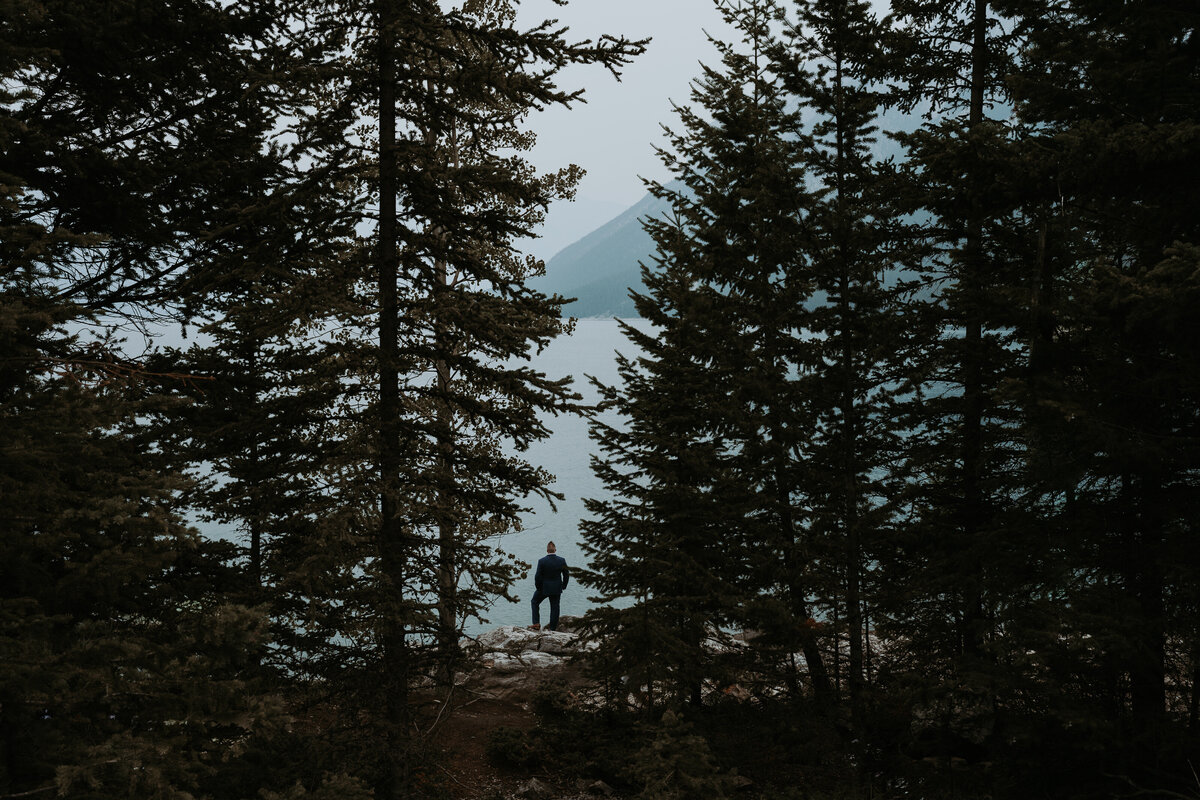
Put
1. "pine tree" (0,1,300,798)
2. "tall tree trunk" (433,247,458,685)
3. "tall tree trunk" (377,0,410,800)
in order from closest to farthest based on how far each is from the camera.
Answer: "pine tree" (0,1,300,798) → "tall tree trunk" (377,0,410,800) → "tall tree trunk" (433,247,458,685)

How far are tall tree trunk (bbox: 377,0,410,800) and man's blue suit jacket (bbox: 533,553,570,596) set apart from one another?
9.07 m

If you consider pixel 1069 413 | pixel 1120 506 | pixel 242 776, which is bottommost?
pixel 242 776

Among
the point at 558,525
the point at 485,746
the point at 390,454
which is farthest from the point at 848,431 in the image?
the point at 558,525

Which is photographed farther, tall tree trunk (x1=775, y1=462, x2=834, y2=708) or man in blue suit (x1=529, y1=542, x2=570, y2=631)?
man in blue suit (x1=529, y1=542, x2=570, y2=631)

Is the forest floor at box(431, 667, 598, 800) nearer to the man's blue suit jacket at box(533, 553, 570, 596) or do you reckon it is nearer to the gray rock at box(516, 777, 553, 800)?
the gray rock at box(516, 777, 553, 800)

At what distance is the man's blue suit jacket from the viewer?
56.4 feet

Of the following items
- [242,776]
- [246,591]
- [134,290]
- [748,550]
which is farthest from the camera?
[748,550]

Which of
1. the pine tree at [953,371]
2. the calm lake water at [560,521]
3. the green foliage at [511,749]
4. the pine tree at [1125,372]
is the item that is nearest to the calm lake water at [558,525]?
the calm lake water at [560,521]

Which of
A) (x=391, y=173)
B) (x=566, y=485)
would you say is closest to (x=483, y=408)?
(x=391, y=173)

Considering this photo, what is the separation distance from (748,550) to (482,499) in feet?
18.3

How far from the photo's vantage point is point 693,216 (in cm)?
1358

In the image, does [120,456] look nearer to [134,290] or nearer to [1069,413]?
[134,290]

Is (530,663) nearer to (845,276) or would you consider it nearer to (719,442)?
(719,442)

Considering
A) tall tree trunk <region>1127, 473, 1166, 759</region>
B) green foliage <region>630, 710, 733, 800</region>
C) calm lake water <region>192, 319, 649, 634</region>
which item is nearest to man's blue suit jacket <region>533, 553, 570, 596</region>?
calm lake water <region>192, 319, 649, 634</region>
